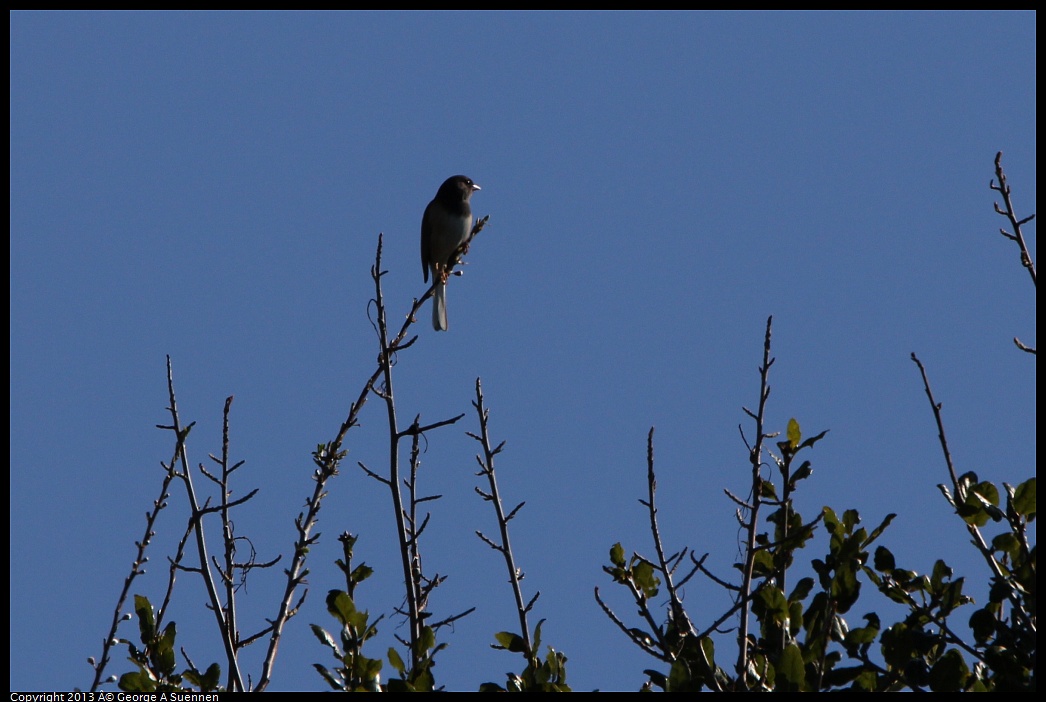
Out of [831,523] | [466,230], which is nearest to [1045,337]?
[831,523]

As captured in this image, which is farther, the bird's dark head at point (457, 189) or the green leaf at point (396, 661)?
the bird's dark head at point (457, 189)

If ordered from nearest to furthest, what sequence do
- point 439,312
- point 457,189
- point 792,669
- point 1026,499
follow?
point 792,669
point 1026,499
point 439,312
point 457,189

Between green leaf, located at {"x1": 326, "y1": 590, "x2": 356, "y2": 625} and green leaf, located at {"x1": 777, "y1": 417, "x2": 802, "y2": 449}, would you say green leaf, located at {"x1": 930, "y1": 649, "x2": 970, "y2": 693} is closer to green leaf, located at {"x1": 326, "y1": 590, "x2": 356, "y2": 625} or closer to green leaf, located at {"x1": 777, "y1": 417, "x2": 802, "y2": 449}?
green leaf, located at {"x1": 777, "y1": 417, "x2": 802, "y2": 449}

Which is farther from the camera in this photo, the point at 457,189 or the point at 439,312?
the point at 457,189

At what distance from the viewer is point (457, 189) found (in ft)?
27.1

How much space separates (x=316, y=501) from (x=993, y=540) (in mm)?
1898

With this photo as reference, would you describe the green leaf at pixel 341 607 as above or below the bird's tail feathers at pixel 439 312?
below

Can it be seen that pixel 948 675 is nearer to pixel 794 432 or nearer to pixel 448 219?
pixel 794 432

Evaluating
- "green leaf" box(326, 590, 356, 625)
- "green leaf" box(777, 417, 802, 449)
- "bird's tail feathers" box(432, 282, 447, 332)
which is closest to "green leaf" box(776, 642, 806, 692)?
"green leaf" box(777, 417, 802, 449)

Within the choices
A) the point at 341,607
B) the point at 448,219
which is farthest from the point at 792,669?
the point at 448,219

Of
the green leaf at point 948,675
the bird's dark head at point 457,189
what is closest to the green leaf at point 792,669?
the green leaf at point 948,675

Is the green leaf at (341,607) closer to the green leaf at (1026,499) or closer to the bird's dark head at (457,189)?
the green leaf at (1026,499)

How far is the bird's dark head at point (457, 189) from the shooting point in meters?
8.23

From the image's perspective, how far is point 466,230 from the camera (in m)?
8.16
